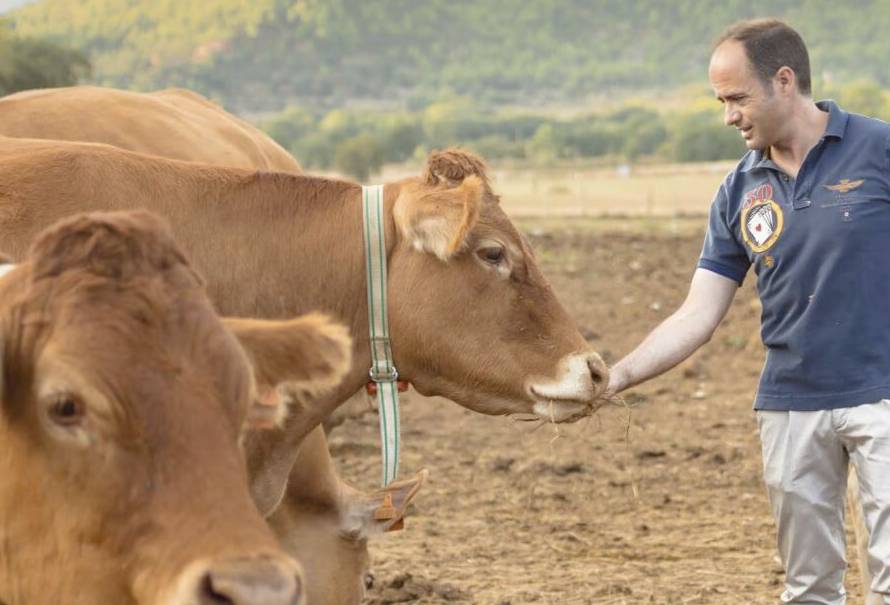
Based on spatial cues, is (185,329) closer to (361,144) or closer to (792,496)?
(792,496)

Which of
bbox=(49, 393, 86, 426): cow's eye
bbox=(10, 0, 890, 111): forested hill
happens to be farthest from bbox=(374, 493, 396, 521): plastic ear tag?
bbox=(10, 0, 890, 111): forested hill

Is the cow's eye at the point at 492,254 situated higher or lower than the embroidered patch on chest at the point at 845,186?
higher

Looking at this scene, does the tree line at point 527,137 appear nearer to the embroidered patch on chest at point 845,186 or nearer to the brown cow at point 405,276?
the brown cow at point 405,276

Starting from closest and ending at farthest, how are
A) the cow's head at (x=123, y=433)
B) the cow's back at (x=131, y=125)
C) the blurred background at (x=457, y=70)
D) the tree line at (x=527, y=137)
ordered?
1. the cow's head at (x=123, y=433)
2. the cow's back at (x=131, y=125)
3. the tree line at (x=527, y=137)
4. the blurred background at (x=457, y=70)

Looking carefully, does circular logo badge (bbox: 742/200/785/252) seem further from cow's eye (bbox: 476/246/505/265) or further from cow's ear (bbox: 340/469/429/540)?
cow's ear (bbox: 340/469/429/540)

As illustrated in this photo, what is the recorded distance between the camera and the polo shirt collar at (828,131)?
16.0 ft

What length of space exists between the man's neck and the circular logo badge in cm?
14

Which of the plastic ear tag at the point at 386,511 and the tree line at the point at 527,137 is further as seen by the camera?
the tree line at the point at 527,137

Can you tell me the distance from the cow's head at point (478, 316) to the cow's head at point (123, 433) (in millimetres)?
2005

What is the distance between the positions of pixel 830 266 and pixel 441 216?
1334 mm

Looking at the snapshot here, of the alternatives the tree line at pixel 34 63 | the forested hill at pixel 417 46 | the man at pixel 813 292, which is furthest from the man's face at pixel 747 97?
the forested hill at pixel 417 46

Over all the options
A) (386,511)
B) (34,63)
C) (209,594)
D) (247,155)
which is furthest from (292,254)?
(34,63)

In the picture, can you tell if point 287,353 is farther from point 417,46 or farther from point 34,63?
point 417,46

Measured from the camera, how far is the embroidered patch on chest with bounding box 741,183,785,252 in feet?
16.1
